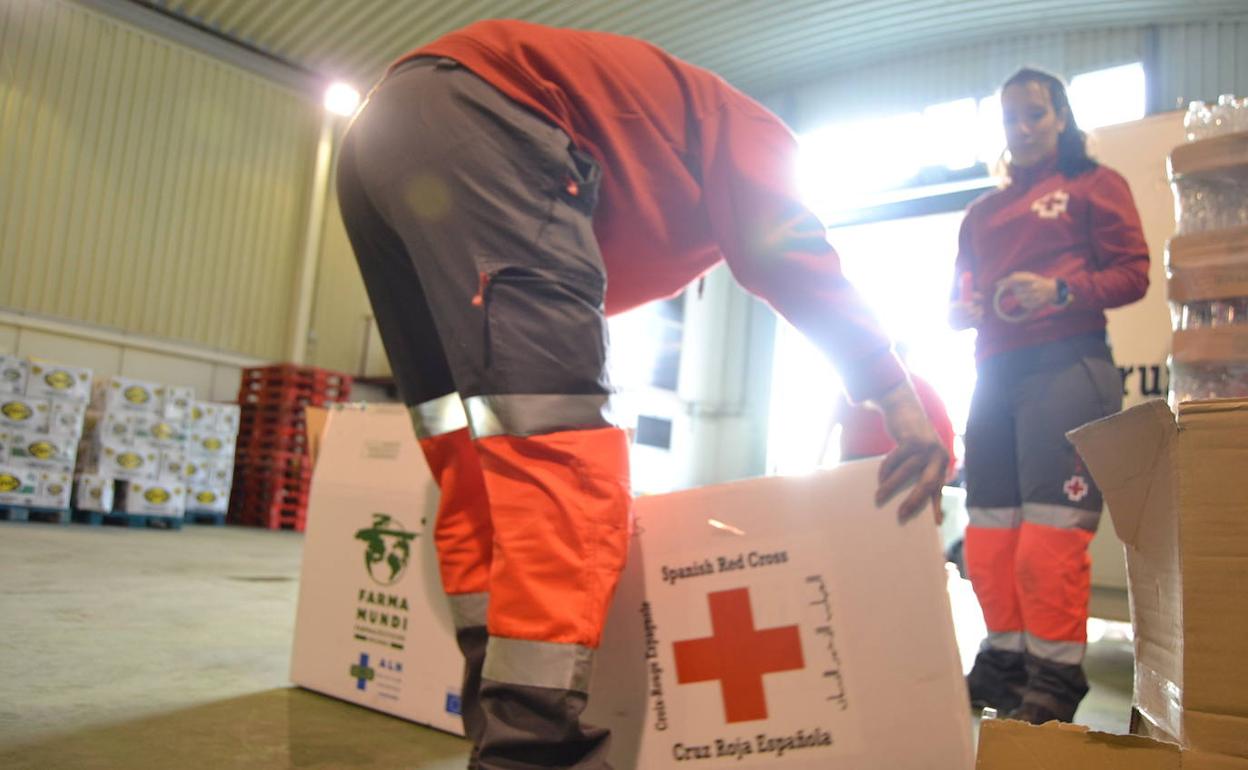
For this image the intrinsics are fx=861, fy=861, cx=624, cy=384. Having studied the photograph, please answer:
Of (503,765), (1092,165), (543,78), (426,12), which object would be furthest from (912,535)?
(426,12)

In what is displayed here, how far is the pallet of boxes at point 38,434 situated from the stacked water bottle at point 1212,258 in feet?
19.2

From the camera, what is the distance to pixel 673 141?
1.00 m

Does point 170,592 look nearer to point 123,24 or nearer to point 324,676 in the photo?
point 324,676

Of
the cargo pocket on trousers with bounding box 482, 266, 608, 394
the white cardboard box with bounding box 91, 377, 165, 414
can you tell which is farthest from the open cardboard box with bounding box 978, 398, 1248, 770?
the white cardboard box with bounding box 91, 377, 165, 414

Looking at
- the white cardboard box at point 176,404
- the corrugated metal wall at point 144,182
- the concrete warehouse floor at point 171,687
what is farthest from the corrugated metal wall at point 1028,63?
the white cardboard box at point 176,404

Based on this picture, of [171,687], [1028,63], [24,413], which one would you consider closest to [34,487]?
[24,413]

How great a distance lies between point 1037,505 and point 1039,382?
242mm

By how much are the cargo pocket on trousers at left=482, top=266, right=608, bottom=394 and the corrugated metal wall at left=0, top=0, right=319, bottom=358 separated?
22.9ft

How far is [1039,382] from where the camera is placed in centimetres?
169

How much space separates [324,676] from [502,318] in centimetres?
102

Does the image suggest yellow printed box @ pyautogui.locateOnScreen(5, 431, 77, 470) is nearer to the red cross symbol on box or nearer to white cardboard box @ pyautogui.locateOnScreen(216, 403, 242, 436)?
white cardboard box @ pyautogui.locateOnScreen(216, 403, 242, 436)

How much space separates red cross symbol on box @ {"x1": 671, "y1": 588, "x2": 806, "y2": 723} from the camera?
978 mm

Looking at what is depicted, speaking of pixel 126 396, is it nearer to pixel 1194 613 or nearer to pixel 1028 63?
pixel 1194 613

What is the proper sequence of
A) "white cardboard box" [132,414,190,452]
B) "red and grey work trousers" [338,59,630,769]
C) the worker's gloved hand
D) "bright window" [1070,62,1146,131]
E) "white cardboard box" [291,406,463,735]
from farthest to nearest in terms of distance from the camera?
"bright window" [1070,62,1146,131] < "white cardboard box" [132,414,190,452] < "white cardboard box" [291,406,463,735] < the worker's gloved hand < "red and grey work trousers" [338,59,630,769]
